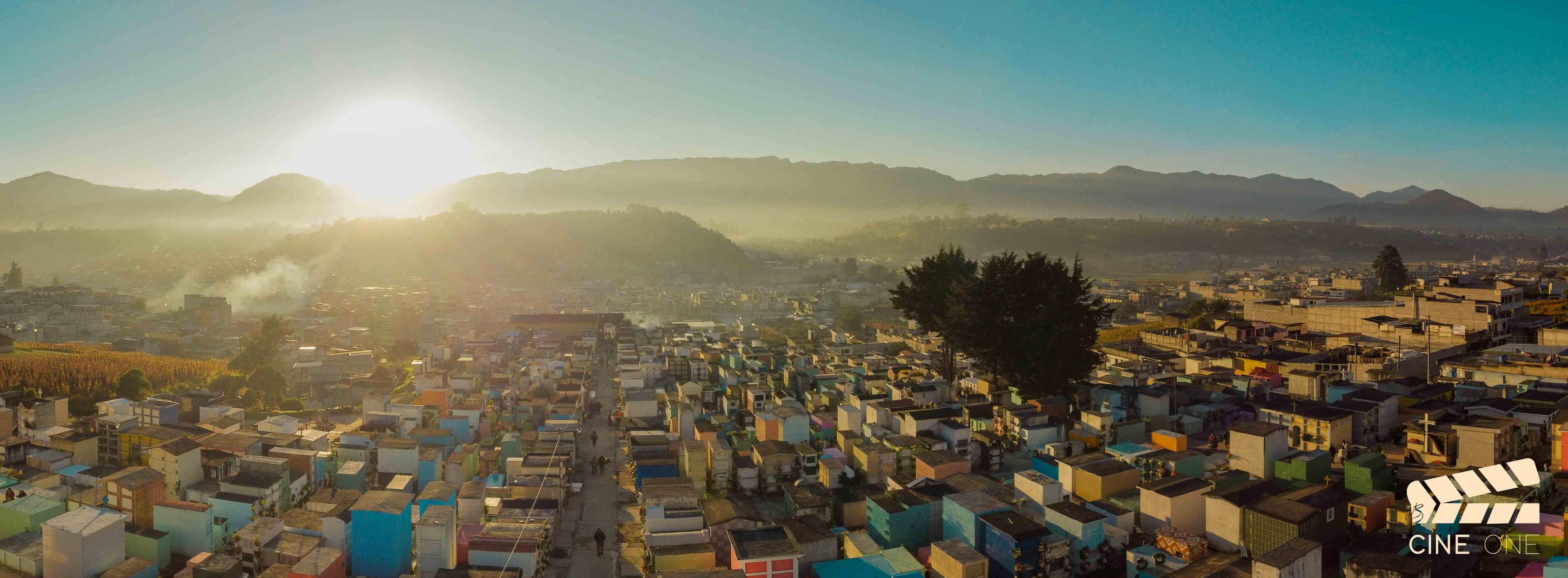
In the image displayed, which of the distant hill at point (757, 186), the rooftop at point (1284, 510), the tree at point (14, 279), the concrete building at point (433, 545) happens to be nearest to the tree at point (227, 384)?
the concrete building at point (433, 545)

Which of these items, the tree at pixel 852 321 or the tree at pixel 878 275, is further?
the tree at pixel 878 275

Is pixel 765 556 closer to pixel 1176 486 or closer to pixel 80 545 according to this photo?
pixel 1176 486

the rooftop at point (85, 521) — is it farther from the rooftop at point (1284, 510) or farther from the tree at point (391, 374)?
the rooftop at point (1284, 510)

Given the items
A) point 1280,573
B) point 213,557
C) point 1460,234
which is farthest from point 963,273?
point 1460,234

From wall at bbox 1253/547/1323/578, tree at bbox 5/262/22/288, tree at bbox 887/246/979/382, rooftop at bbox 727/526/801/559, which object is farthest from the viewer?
tree at bbox 5/262/22/288

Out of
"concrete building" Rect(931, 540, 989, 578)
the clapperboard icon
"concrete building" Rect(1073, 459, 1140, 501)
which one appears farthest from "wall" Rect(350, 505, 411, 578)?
the clapperboard icon

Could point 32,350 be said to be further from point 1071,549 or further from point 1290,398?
point 1290,398

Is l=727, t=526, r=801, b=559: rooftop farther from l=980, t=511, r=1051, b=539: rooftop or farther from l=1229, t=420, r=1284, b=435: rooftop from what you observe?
l=1229, t=420, r=1284, b=435: rooftop

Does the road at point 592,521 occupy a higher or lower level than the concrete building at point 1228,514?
lower
